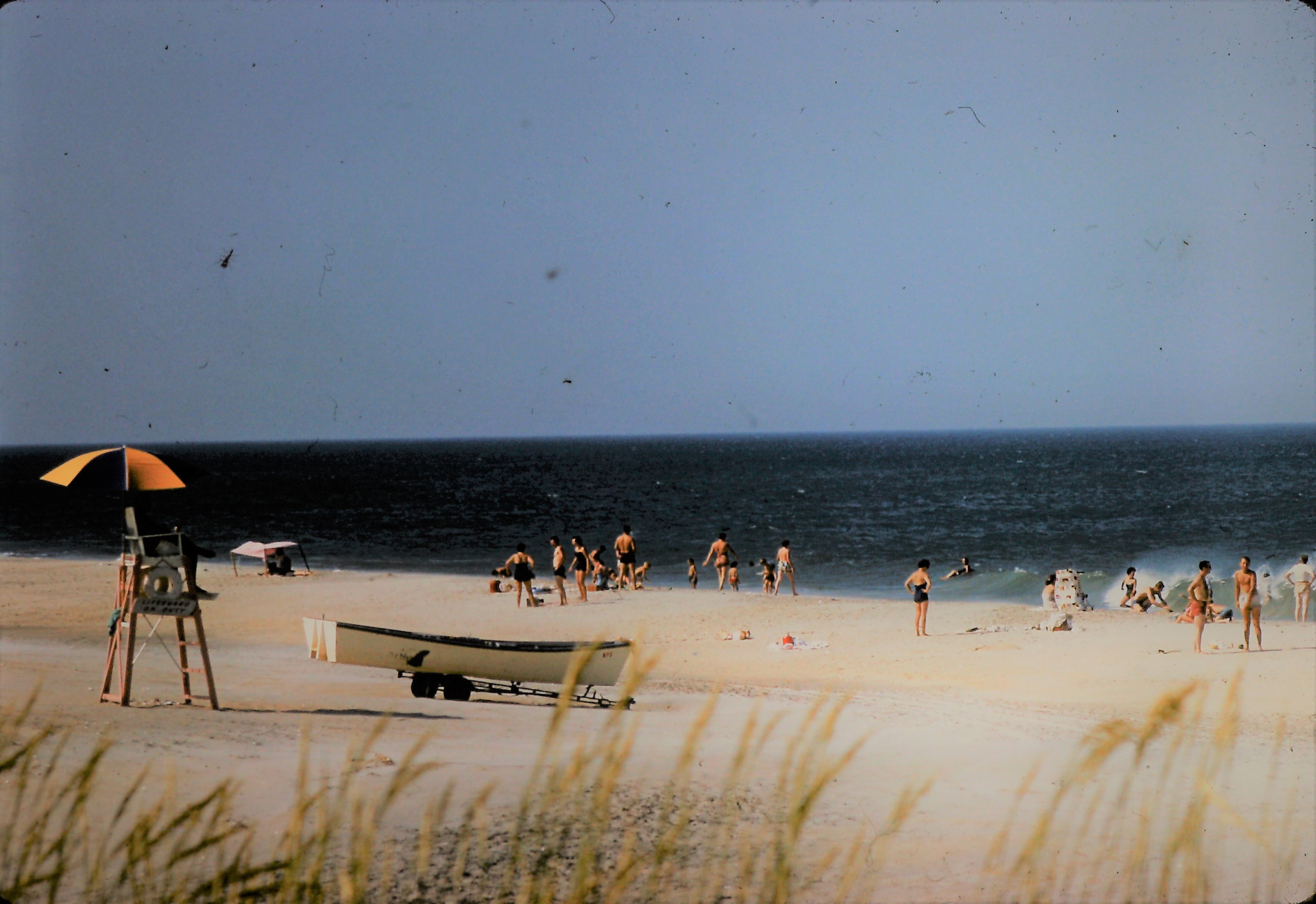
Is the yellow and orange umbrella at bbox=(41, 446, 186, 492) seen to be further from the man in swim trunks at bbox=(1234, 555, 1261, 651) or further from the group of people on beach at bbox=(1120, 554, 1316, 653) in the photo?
the man in swim trunks at bbox=(1234, 555, 1261, 651)

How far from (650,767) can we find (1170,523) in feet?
190

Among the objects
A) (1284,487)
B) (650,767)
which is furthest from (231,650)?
(1284,487)

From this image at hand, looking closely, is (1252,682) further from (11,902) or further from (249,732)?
(11,902)

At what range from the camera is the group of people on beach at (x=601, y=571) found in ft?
76.7

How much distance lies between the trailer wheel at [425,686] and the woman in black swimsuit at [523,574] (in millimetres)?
10509

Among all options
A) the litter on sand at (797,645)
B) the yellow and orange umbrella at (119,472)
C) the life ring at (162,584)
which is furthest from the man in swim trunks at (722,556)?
the yellow and orange umbrella at (119,472)

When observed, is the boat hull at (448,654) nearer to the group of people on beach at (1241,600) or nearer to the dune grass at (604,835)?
the dune grass at (604,835)

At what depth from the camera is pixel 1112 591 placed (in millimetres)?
29844

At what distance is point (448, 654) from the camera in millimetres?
11938

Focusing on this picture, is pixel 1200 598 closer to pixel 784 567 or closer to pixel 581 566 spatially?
pixel 784 567

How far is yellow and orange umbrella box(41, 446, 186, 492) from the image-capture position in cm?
847

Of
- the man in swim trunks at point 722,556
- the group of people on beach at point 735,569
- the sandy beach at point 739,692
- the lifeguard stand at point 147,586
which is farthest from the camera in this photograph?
the man in swim trunks at point 722,556

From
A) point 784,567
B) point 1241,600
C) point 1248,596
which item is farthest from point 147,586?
point 784,567

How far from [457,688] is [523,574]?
11.0 metres
